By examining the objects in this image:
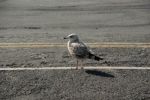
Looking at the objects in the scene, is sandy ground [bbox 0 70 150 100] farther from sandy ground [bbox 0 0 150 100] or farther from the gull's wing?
the gull's wing

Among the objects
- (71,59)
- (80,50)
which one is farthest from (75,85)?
(71,59)

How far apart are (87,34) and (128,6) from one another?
330 inches

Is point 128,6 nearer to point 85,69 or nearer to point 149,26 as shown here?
point 149,26

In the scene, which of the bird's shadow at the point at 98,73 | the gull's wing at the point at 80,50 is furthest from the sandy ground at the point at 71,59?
the gull's wing at the point at 80,50

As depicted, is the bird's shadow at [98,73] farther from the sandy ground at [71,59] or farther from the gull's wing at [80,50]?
the gull's wing at [80,50]

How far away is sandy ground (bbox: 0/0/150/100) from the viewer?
22.5ft

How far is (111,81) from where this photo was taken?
24.3 ft

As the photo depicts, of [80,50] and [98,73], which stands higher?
[80,50]

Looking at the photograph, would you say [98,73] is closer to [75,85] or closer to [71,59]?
[75,85]

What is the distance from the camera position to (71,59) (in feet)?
29.5

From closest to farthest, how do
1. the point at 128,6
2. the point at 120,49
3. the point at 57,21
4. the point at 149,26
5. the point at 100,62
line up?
the point at 100,62, the point at 120,49, the point at 149,26, the point at 57,21, the point at 128,6

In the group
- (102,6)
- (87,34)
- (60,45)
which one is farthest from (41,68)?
(102,6)

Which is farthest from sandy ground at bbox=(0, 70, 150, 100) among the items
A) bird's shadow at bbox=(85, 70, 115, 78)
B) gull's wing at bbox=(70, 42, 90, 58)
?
gull's wing at bbox=(70, 42, 90, 58)

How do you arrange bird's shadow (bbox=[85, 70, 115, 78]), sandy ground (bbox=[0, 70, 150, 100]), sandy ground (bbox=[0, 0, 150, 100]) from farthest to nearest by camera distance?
1. bird's shadow (bbox=[85, 70, 115, 78])
2. sandy ground (bbox=[0, 0, 150, 100])
3. sandy ground (bbox=[0, 70, 150, 100])
